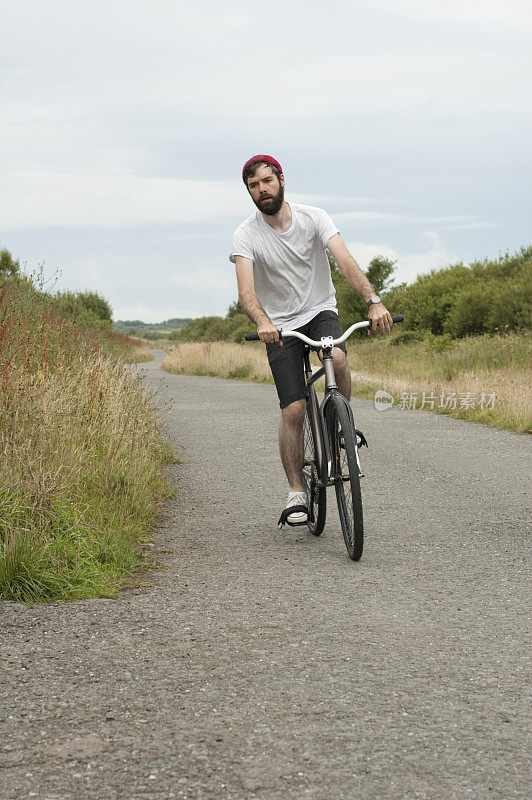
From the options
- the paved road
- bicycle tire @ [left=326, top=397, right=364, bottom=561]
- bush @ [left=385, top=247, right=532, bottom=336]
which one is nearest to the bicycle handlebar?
bicycle tire @ [left=326, top=397, right=364, bottom=561]

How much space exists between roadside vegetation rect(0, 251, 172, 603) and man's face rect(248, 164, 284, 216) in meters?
1.99

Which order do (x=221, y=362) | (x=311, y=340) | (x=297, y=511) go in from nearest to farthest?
(x=311, y=340) < (x=297, y=511) < (x=221, y=362)

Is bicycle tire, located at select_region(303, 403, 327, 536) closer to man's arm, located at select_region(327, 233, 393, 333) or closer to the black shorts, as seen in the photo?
the black shorts

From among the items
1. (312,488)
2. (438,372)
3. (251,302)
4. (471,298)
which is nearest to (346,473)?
(312,488)

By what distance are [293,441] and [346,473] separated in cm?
48

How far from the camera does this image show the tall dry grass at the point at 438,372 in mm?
13953

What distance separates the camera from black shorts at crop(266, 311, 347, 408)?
5770 mm

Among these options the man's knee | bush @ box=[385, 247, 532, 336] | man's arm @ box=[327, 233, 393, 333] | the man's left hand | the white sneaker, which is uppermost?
bush @ box=[385, 247, 532, 336]

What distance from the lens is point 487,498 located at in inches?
292

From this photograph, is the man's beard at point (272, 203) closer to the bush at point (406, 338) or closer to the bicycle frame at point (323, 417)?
the bicycle frame at point (323, 417)

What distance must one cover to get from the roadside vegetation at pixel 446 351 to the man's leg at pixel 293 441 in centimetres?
716

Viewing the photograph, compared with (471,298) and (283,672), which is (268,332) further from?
(471,298)

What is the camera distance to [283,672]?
3.41 meters

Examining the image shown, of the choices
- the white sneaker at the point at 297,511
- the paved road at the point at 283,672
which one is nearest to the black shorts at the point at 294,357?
the white sneaker at the point at 297,511
